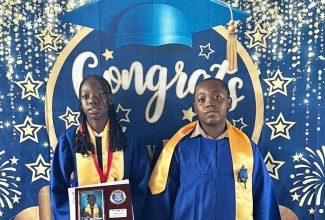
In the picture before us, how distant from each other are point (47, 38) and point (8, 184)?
0.67 m

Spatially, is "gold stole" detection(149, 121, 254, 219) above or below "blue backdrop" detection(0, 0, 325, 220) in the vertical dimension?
below

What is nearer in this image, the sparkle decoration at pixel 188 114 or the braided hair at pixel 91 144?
the braided hair at pixel 91 144

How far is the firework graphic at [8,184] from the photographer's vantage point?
1.64 meters

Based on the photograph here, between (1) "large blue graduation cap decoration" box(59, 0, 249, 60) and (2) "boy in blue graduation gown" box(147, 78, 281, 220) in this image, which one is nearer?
(2) "boy in blue graduation gown" box(147, 78, 281, 220)

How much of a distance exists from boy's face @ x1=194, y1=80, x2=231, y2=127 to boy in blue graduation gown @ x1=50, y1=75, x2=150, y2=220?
311 mm

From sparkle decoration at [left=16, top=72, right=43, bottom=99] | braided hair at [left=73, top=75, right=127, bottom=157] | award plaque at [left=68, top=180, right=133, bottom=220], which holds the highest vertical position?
sparkle decoration at [left=16, top=72, right=43, bottom=99]

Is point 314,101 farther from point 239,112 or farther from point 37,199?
point 37,199

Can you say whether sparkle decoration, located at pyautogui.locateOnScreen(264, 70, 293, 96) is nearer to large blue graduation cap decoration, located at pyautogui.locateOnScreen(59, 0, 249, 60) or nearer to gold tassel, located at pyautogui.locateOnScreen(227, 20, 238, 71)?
gold tassel, located at pyautogui.locateOnScreen(227, 20, 238, 71)

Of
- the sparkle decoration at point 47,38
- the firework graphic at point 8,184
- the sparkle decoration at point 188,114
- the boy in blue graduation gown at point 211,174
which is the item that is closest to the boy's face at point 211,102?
the boy in blue graduation gown at point 211,174

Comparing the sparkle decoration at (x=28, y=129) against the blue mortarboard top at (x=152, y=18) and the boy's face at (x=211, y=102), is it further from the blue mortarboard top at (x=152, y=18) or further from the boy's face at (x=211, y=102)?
the boy's face at (x=211, y=102)

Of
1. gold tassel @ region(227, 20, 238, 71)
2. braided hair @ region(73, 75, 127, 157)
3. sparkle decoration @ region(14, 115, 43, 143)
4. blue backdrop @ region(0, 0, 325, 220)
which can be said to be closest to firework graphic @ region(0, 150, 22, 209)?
blue backdrop @ region(0, 0, 325, 220)

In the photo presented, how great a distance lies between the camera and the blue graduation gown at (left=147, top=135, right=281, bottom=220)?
1.38 metres

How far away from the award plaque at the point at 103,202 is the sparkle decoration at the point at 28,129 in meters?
0.37

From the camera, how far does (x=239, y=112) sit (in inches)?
64.4
